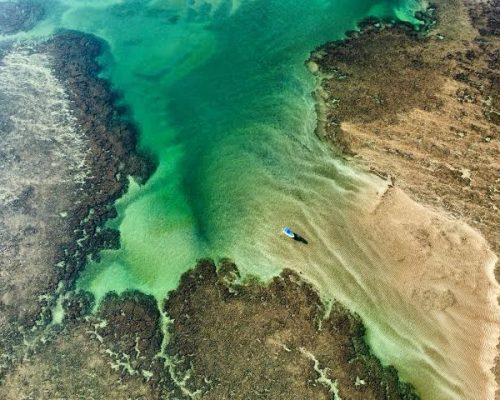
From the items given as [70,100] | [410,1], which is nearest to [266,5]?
[410,1]

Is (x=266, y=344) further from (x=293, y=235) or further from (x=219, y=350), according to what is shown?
(x=293, y=235)

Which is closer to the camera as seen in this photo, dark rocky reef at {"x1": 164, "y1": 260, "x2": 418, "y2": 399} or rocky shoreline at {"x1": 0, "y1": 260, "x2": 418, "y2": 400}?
dark rocky reef at {"x1": 164, "y1": 260, "x2": 418, "y2": 399}

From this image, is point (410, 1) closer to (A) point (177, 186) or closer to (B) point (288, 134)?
(B) point (288, 134)

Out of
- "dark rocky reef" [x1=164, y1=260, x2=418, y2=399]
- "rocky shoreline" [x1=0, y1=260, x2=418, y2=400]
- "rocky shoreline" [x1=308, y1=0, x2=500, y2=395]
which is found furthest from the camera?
"rocky shoreline" [x1=308, y1=0, x2=500, y2=395]

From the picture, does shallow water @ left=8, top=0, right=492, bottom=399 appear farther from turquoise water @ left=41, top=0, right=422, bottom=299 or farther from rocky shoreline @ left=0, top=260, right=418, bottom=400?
rocky shoreline @ left=0, top=260, right=418, bottom=400

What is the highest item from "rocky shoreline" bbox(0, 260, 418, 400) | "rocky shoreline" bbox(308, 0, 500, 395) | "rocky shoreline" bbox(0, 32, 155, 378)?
"rocky shoreline" bbox(308, 0, 500, 395)

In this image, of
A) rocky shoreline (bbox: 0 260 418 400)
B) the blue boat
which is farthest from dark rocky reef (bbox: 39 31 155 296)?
the blue boat
